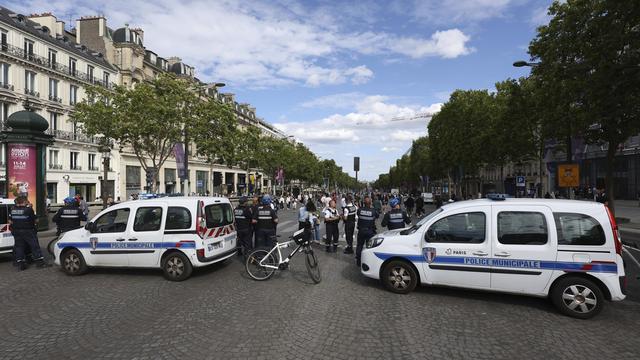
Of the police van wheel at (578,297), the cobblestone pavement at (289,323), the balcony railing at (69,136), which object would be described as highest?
the balcony railing at (69,136)

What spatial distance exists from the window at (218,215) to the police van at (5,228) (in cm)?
526

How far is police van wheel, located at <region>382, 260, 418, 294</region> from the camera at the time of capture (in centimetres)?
688

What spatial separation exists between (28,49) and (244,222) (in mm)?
36000

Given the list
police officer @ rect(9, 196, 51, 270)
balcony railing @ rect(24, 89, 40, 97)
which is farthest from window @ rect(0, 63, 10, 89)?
police officer @ rect(9, 196, 51, 270)

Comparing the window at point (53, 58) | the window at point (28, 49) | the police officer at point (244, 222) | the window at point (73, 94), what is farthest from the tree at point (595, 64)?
the window at point (73, 94)

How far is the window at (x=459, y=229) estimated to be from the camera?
6.42 m

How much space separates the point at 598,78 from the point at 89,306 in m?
15.5

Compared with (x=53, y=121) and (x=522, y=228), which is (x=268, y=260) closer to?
(x=522, y=228)

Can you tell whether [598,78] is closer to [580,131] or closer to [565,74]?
[565,74]

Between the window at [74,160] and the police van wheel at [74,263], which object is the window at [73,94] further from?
the police van wheel at [74,263]

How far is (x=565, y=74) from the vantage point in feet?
54.5

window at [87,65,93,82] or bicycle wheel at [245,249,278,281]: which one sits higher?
window at [87,65,93,82]

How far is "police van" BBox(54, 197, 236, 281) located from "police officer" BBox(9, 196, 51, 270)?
39.3 inches

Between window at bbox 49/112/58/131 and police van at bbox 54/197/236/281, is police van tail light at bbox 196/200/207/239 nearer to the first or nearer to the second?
police van at bbox 54/197/236/281
